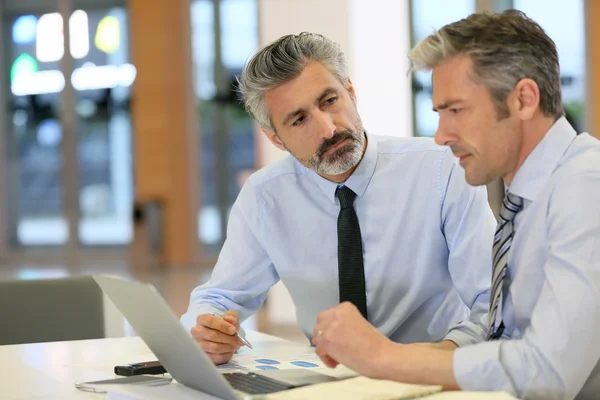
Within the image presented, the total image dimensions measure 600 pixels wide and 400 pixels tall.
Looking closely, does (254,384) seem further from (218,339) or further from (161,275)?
(161,275)

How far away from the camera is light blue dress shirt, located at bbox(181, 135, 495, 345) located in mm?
1909

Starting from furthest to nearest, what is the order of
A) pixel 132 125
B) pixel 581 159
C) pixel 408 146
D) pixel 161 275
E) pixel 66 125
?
pixel 66 125
pixel 132 125
pixel 161 275
pixel 408 146
pixel 581 159

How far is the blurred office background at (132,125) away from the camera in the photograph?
9461 mm

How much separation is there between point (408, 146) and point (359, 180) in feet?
0.54

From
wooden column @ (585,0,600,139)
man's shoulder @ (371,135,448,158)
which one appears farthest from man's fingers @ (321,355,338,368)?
wooden column @ (585,0,600,139)

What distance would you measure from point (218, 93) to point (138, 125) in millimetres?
1095

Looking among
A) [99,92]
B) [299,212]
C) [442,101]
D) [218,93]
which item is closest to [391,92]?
[299,212]

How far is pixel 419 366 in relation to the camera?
1175 mm

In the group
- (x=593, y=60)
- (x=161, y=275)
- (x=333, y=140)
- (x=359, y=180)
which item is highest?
(x=593, y=60)

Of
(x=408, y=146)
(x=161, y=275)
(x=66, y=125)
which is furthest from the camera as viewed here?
(x=66, y=125)

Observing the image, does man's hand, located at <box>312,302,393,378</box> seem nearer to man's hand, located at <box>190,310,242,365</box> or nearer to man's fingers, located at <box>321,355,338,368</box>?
man's fingers, located at <box>321,355,338,368</box>

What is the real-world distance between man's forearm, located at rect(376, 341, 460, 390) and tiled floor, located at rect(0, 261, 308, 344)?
3.83 meters

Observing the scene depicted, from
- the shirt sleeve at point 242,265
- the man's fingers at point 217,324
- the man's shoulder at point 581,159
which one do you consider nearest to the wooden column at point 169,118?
the shirt sleeve at point 242,265

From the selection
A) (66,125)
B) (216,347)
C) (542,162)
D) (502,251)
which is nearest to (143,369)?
(216,347)
